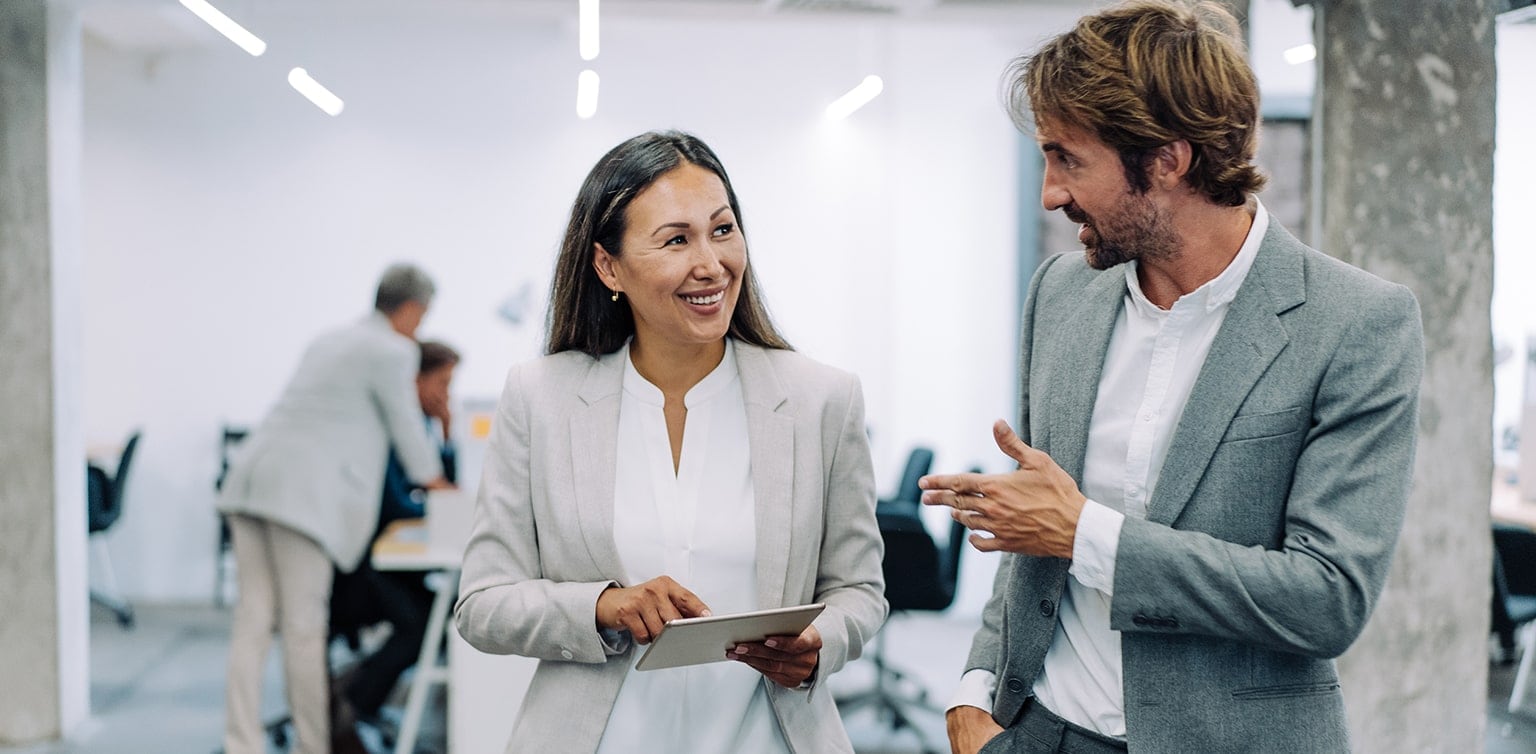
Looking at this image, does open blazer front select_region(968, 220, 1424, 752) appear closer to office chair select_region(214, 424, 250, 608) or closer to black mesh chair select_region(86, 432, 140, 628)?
black mesh chair select_region(86, 432, 140, 628)

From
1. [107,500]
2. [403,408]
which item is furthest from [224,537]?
[403,408]

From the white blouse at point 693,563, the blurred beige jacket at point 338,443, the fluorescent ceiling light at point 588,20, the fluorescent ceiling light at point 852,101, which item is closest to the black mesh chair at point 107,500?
the blurred beige jacket at point 338,443

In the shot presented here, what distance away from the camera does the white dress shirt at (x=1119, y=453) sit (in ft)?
4.68

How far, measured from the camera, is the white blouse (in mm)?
1723

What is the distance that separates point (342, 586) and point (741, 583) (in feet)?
10.6

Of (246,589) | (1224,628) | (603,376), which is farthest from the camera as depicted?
(246,589)

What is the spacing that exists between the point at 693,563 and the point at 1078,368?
60cm

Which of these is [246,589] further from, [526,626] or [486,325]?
[486,325]

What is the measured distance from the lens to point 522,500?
1753 mm

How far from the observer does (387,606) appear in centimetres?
461

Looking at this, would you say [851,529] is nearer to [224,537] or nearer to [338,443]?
[338,443]

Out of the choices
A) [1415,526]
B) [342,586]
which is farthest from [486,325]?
[1415,526]

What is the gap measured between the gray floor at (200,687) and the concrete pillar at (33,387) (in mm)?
306

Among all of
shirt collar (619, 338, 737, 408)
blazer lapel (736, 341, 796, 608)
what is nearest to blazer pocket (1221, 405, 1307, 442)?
blazer lapel (736, 341, 796, 608)
